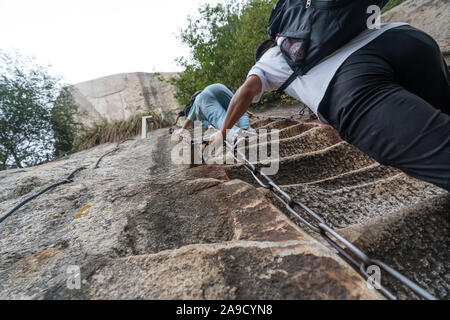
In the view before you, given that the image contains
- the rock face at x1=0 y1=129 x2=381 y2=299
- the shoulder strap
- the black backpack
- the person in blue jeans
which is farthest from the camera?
the person in blue jeans

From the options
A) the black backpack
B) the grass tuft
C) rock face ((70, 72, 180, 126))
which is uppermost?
rock face ((70, 72, 180, 126))

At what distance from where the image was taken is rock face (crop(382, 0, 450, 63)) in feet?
12.2

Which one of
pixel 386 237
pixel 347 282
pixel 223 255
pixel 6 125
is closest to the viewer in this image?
pixel 347 282

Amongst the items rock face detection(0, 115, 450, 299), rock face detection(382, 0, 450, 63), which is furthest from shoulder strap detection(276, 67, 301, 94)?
rock face detection(382, 0, 450, 63)

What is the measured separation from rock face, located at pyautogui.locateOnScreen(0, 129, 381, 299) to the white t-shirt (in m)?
0.55

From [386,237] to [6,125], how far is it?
10642mm

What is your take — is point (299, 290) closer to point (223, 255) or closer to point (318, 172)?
point (223, 255)

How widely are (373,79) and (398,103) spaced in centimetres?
12

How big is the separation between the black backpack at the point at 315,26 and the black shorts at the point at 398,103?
3.8 inches

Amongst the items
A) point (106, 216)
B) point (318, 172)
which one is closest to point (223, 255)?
point (106, 216)

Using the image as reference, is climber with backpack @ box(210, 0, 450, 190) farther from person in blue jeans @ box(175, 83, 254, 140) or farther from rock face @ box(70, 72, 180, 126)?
rock face @ box(70, 72, 180, 126)

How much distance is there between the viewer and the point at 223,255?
2.21 ft

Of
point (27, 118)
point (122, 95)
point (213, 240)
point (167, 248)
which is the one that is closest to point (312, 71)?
point (213, 240)

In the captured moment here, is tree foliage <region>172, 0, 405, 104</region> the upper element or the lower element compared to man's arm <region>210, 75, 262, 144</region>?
upper
